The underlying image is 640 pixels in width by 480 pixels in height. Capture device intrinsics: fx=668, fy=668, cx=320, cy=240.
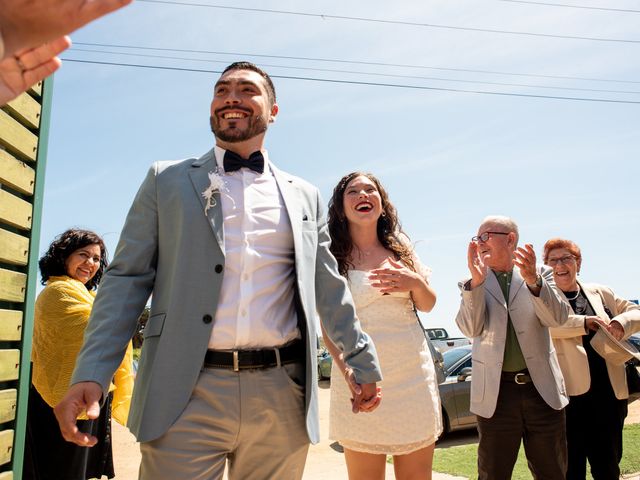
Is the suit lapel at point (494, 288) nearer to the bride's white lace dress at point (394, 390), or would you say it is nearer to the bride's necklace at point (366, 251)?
the bride's white lace dress at point (394, 390)

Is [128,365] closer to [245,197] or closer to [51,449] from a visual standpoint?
[51,449]

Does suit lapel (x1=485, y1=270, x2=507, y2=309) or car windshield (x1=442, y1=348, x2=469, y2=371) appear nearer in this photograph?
suit lapel (x1=485, y1=270, x2=507, y2=309)

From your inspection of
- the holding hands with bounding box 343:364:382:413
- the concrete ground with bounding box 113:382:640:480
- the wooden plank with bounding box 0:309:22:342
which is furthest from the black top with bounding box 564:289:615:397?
the wooden plank with bounding box 0:309:22:342

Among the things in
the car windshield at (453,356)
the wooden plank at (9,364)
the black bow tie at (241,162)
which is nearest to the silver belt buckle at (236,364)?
the black bow tie at (241,162)

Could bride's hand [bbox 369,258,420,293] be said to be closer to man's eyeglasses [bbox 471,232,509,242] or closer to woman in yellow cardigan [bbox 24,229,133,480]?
man's eyeglasses [bbox 471,232,509,242]

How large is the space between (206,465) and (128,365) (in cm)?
270

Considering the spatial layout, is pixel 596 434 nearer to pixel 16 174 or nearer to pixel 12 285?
pixel 12 285

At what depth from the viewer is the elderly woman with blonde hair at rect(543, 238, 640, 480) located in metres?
5.39

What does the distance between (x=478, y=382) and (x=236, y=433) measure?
2.54 m

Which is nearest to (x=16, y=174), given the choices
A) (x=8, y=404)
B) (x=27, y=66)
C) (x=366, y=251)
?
(x=8, y=404)

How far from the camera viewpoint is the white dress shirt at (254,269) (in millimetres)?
2676

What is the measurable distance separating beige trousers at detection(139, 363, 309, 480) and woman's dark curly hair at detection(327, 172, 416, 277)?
178 cm

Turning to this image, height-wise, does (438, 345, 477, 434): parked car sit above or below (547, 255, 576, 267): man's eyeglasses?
below

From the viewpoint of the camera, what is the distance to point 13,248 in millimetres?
3775
